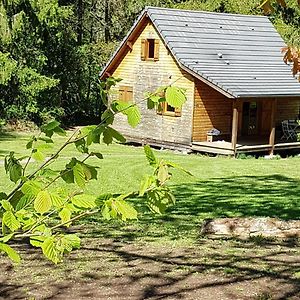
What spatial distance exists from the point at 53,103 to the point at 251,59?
10.2 meters

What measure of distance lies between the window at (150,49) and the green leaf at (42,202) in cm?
2504

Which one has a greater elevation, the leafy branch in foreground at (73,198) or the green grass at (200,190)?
the leafy branch in foreground at (73,198)

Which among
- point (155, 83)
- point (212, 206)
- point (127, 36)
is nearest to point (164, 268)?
point (212, 206)

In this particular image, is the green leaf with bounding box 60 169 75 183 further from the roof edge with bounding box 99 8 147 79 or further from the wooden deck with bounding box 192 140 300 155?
the roof edge with bounding box 99 8 147 79

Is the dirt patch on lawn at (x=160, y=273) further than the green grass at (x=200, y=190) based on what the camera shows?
No

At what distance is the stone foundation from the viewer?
759 centimetres

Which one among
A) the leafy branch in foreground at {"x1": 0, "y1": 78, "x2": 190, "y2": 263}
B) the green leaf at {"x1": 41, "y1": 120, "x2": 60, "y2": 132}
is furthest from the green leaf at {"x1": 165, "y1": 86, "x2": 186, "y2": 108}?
the green leaf at {"x1": 41, "y1": 120, "x2": 60, "y2": 132}

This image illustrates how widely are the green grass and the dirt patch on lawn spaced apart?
2.60 feet

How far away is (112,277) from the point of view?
5.48m

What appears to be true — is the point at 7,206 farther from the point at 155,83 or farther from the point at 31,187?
the point at 155,83

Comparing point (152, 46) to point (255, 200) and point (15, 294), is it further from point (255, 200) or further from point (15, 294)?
point (15, 294)

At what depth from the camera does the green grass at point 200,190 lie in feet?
27.9

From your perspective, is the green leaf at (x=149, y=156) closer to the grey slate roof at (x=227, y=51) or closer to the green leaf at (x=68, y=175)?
the green leaf at (x=68, y=175)

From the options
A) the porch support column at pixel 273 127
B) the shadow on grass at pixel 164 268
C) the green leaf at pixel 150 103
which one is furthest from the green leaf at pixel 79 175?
the porch support column at pixel 273 127
